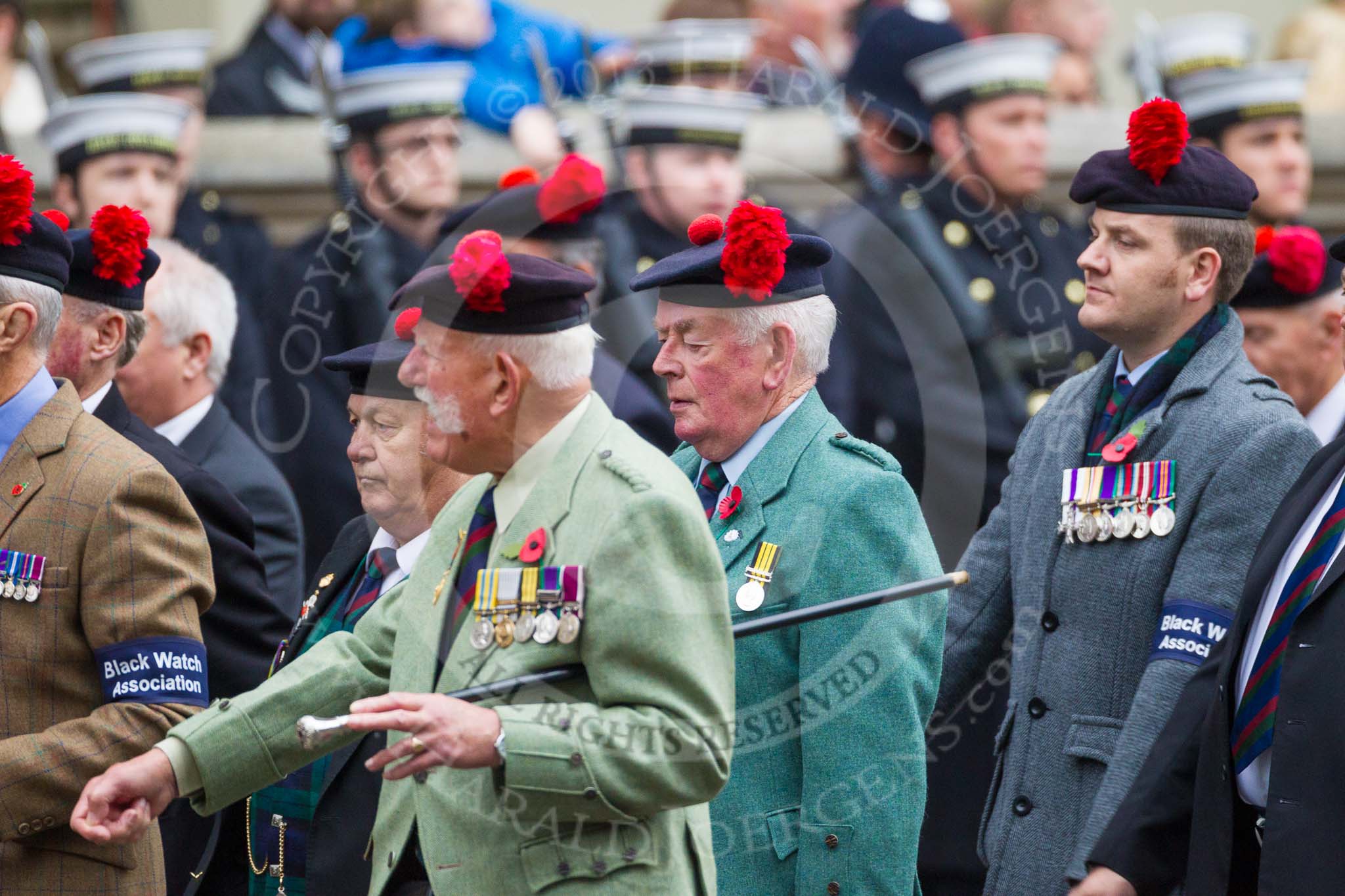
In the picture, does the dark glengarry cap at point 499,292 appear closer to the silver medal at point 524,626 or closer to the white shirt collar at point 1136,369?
the silver medal at point 524,626

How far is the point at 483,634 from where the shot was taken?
336 centimetres

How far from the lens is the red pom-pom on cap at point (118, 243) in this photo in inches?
185

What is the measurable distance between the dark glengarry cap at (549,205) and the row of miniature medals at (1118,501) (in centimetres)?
182

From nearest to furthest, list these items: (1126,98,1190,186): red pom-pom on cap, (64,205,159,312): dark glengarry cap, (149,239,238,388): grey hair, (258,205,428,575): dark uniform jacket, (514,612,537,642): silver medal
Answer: (514,612,537,642): silver medal
(1126,98,1190,186): red pom-pom on cap
(64,205,159,312): dark glengarry cap
(149,239,238,388): grey hair
(258,205,428,575): dark uniform jacket

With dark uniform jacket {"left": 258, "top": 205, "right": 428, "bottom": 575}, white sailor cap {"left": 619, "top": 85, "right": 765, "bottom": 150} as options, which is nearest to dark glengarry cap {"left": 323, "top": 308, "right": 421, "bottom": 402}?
dark uniform jacket {"left": 258, "top": 205, "right": 428, "bottom": 575}

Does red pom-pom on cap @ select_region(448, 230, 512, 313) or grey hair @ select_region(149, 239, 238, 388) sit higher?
grey hair @ select_region(149, 239, 238, 388)

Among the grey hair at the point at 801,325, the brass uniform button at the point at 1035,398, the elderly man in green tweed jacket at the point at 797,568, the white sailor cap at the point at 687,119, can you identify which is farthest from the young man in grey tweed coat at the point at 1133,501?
the white sailor cap at the point at 687,119

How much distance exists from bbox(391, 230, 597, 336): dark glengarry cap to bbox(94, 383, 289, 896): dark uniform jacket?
4.31 ft

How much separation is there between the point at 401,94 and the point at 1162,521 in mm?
3823

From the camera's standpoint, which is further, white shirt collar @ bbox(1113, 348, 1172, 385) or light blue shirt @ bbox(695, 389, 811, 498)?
white shirt collar @ bbox(1113, 348, 1172, 385)

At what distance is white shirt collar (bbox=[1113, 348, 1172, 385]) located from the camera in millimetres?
4496

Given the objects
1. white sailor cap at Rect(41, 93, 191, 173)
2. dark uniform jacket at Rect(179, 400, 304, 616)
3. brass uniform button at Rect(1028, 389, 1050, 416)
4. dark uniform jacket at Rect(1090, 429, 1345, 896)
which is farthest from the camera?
white sailor cap at Rect(41, 93, 191, 173)

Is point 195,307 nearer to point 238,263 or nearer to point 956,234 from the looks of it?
point 238,263

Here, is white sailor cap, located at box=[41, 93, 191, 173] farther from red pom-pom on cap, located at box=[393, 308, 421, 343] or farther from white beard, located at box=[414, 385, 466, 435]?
white beard, located at box=[414, 385, 466, 435]
